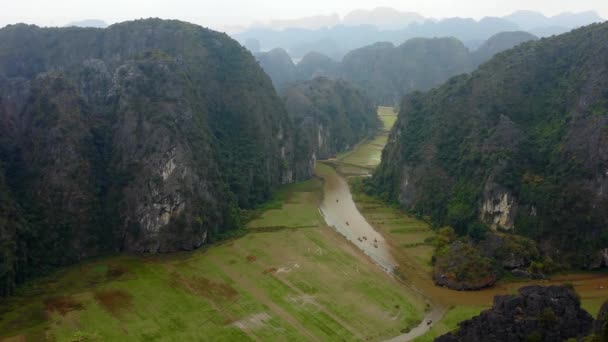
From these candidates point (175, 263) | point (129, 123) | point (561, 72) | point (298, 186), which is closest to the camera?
point (175, 263)

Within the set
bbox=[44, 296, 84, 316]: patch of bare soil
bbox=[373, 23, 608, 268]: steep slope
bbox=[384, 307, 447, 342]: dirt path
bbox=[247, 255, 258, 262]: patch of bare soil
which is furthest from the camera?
bbox=[247, 255, 258, 262]: patch of bare soil

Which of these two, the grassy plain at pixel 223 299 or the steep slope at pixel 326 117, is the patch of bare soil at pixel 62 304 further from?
the steep slope at pixel 326 117

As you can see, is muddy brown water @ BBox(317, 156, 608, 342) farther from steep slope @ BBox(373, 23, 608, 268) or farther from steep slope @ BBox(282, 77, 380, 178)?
steep slope @ BBox(282, 77, 380, 178)

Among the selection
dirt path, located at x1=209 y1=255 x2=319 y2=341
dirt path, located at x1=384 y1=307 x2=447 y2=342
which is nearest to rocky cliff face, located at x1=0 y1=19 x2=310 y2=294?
dirt path, located at x1=209 y1=255 x2=319 y2=341

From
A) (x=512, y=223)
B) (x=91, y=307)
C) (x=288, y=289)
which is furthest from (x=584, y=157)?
(x=91, y=307)

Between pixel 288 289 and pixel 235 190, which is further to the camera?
pixel 235 190

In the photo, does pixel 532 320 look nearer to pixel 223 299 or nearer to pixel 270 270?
pixel 223 299

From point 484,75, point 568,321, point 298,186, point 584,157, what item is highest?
point 484,75

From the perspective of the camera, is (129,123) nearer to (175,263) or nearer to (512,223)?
(175,263)
